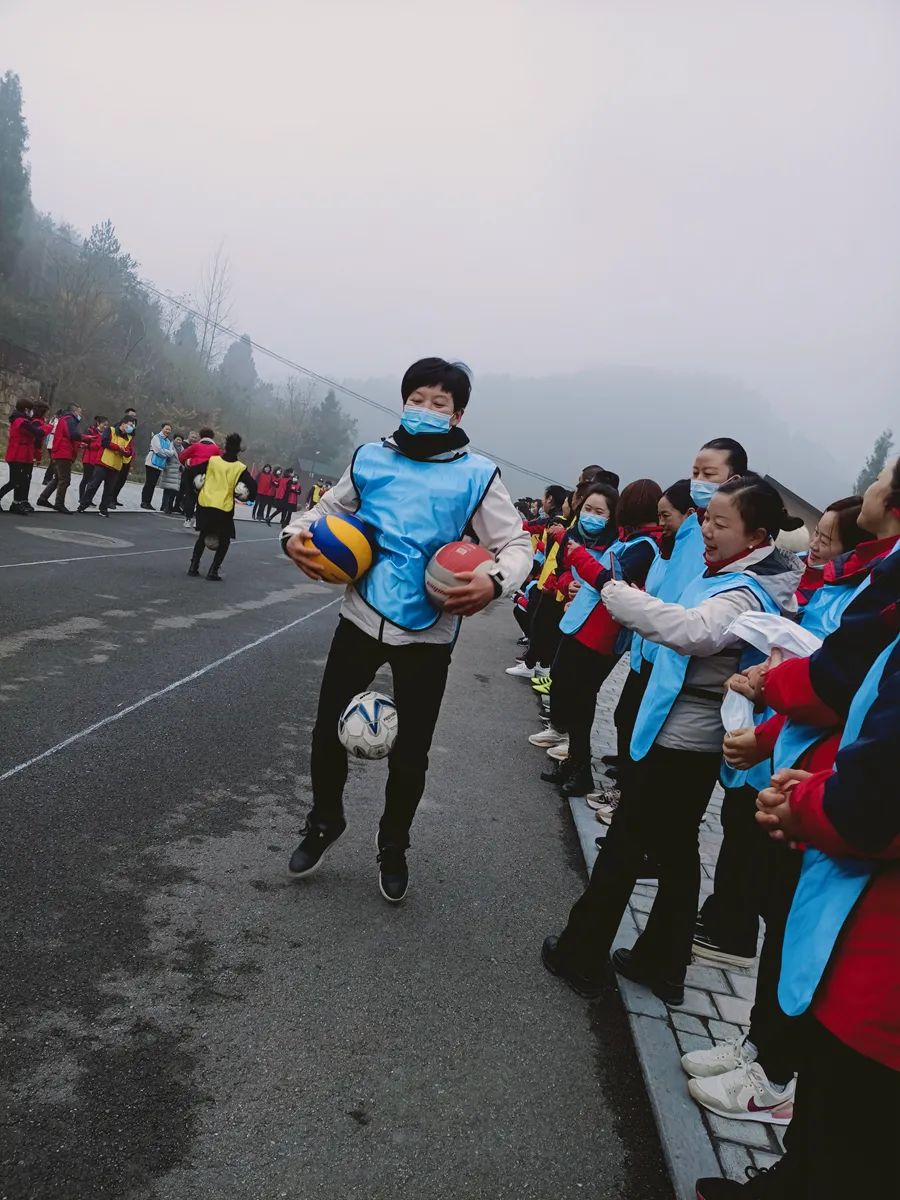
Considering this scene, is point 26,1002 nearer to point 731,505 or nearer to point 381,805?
point 381,805

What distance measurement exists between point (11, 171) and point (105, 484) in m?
63.2

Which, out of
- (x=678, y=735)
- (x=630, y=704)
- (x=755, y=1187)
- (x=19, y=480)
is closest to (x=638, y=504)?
(x=630, y=704)

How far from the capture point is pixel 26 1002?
95.4 inches

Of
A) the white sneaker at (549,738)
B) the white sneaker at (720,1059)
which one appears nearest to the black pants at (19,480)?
the white sneaker at (549,738)

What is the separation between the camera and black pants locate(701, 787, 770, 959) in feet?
11.7

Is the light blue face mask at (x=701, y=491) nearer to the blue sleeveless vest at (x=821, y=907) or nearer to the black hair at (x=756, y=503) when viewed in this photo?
the black hair at (x=756, y=503)

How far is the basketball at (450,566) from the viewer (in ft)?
10.2

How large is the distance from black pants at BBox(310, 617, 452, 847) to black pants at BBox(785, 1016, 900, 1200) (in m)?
1.94

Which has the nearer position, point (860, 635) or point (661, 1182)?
point (860, 635)

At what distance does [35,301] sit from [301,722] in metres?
63.6

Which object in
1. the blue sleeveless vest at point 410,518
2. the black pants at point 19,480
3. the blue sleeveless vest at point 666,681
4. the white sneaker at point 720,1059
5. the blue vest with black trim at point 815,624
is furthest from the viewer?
the black pants at point 19,480

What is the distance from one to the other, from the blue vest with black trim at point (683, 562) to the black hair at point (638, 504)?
699 millimetres

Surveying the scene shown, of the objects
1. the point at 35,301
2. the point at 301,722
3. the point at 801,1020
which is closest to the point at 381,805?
the point at 301,722

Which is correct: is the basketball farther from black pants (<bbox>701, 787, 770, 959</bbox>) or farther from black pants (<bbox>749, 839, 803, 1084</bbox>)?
black pants (<bbox>701, 787, 770, 959</bbox>)
